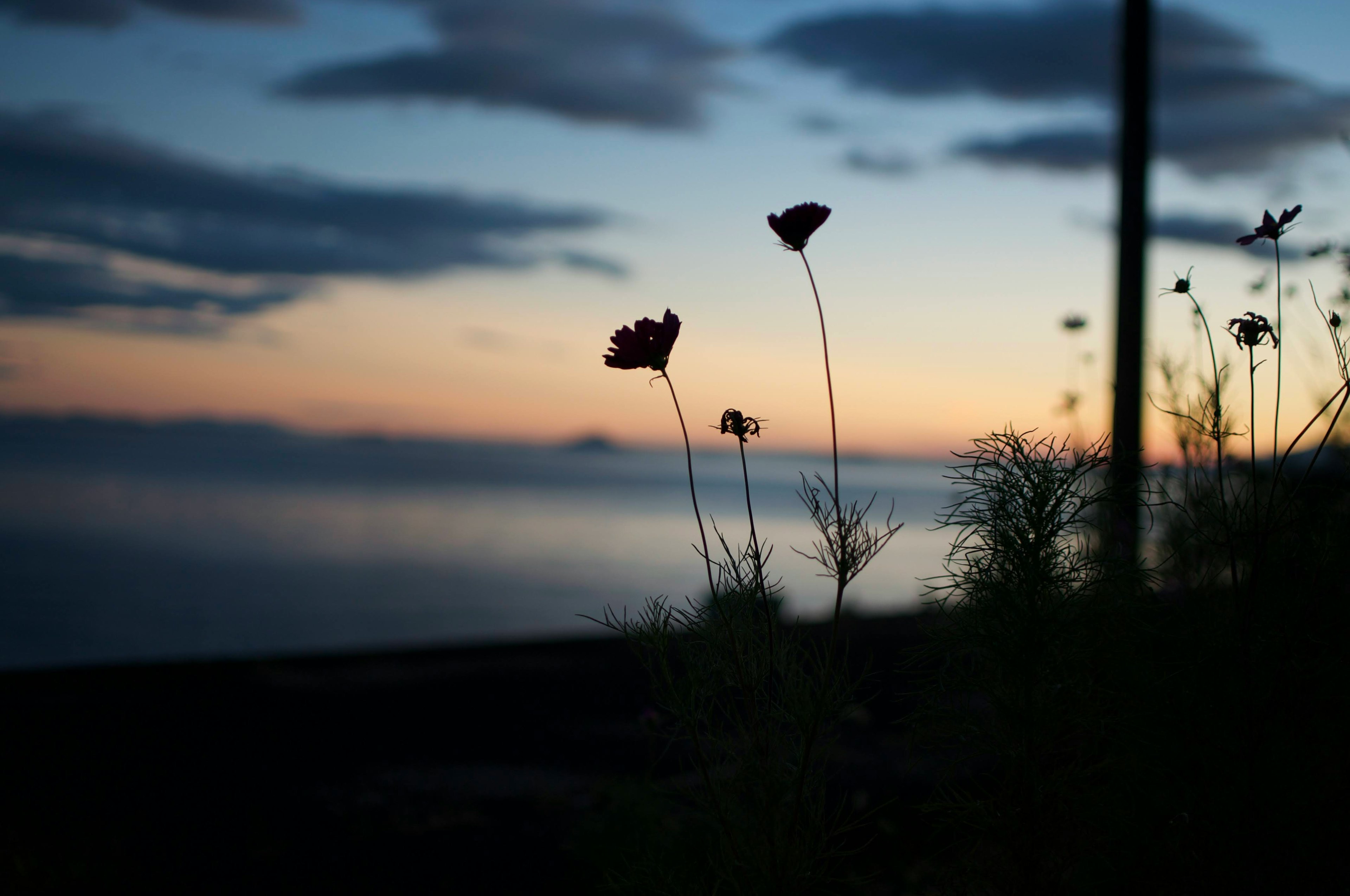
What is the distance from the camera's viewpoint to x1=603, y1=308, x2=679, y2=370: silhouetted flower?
1418 mm

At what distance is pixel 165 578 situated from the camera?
24.5 m

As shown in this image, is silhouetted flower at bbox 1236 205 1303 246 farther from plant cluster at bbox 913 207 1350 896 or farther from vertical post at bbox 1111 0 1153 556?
vertical post at bbox 1111 0 1153 556

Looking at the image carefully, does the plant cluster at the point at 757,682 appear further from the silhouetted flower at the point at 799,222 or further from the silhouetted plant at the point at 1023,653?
the silhouetted plant at the point at 1023,653

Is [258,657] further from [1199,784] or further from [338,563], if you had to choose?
[338,563]

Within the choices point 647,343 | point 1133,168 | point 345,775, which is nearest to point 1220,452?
point 647,343

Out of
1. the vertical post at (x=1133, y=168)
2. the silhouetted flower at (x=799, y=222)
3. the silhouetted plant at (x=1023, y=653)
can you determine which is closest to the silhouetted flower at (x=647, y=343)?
the silhouetted flower at (x=799, y=222)

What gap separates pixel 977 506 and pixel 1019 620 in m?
0.26

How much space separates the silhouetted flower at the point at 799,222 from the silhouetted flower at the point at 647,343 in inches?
8.9

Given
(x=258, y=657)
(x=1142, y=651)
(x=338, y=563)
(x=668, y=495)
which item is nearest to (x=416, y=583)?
(x=338, y=563)

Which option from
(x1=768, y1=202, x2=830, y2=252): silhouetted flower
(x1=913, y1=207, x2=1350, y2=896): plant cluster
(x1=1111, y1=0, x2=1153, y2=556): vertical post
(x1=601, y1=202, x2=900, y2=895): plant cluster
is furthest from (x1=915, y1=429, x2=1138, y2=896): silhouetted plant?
(x1=1111, y1=0, x2=1153, y2=556): vertical post

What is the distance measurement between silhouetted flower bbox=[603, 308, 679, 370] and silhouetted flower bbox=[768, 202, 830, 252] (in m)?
0.23

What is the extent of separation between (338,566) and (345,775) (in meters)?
29.4

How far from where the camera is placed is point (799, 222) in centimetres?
135

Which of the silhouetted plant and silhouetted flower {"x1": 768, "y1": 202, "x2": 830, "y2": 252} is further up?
silhouetted flower {"x1": 768, "y1": 202, "x2": 830, "y2": 252}
